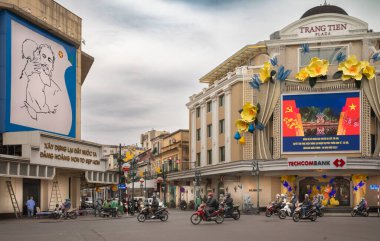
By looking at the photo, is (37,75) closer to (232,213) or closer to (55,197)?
(55,197)

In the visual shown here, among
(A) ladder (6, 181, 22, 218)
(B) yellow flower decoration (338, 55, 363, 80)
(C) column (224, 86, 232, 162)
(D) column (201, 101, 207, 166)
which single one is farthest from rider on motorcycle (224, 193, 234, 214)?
(D) column (201, 101, 207, 166)

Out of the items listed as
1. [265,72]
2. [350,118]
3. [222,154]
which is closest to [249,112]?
[265,72]

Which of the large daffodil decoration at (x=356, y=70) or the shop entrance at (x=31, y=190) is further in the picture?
the large daffodil decoration at (x=356, y=70)

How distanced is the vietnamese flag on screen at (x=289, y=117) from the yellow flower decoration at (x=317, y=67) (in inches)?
131

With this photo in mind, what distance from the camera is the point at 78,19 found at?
157 ft

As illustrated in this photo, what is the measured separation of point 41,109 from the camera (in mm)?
40594

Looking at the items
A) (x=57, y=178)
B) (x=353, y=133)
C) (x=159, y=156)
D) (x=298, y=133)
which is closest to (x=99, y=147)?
(x=57, y=178)

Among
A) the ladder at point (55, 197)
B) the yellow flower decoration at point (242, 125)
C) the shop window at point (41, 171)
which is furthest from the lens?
the yellow flower decoration at point (242, 125)

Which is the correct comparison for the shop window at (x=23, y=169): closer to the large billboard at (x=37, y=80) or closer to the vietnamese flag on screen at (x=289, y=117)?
the large billboard at (x=37, y=80)

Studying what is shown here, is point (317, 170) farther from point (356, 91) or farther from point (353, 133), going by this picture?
point (356, 91)

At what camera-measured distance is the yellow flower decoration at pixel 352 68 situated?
53.9 m

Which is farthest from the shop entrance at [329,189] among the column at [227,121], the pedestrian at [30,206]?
the pedestrian at [30,206]

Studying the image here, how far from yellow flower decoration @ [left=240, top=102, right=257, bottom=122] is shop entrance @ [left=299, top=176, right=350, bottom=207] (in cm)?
818

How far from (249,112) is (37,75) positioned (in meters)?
24.1
